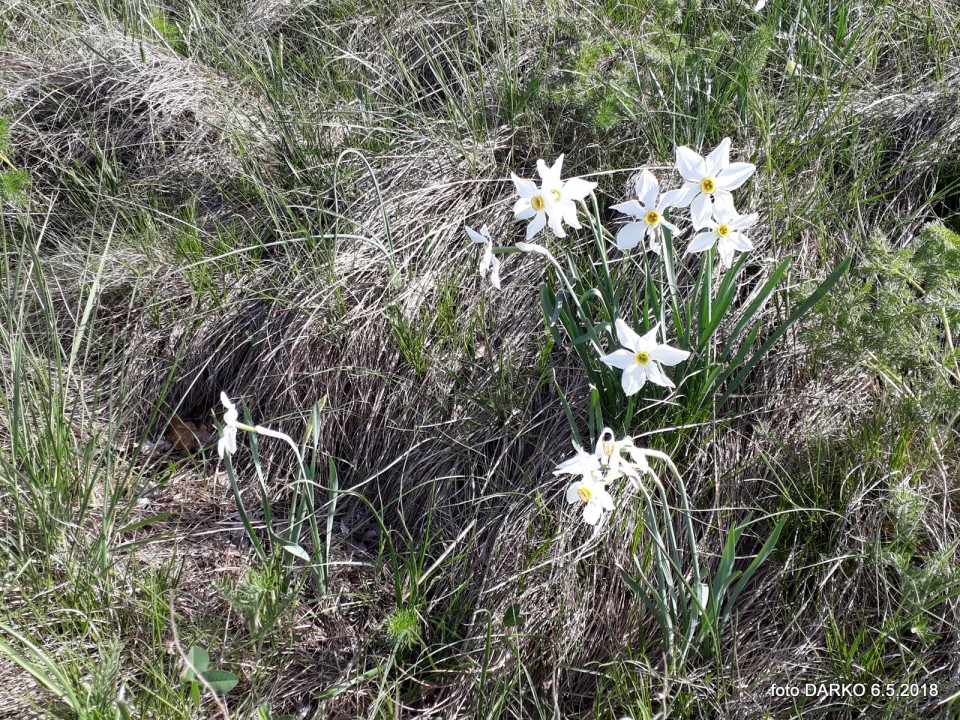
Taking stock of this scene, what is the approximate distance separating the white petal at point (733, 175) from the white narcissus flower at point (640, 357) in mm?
321

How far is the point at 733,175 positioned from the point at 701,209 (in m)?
0.09

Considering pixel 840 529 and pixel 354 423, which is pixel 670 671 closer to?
pixel 840 529

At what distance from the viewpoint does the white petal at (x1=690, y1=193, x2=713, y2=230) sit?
1.38 metres

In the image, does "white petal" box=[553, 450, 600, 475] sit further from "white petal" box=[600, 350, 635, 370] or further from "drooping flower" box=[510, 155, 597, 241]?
"drooping flower" box=[510, 155, 597, 241]

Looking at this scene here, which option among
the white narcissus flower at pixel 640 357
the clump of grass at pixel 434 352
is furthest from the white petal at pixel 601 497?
the clump of grass at pixel 434 352

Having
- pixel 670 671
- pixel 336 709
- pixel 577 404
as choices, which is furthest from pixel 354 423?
pixel 670 671

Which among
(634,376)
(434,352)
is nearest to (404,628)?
(634,376)

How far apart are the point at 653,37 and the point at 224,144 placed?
1.70 metres

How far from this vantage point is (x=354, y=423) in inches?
84.1

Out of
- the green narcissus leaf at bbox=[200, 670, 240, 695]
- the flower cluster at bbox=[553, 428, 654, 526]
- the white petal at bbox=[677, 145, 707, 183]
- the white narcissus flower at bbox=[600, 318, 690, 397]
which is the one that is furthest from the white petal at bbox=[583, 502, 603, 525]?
the green narcissus leaf at bbox=[200, 670, 240, 695]

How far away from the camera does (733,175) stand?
1.38 m

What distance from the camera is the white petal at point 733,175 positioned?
1.37 meters

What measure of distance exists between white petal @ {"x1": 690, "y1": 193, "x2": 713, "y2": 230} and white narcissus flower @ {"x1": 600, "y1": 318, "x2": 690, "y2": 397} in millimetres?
245

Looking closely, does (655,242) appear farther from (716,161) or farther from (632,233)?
(716,161)
